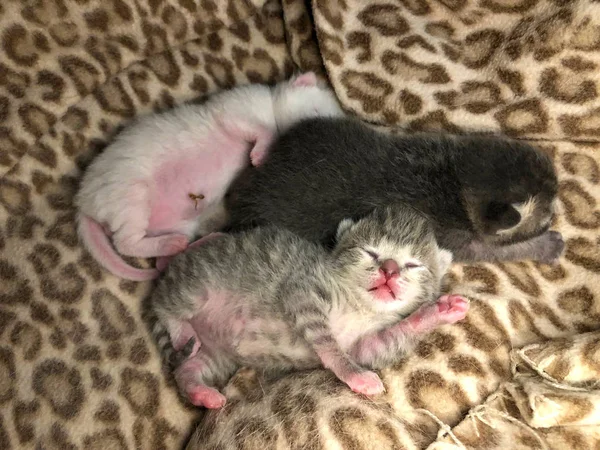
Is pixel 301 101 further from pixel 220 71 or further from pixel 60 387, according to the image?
pixel 60 387

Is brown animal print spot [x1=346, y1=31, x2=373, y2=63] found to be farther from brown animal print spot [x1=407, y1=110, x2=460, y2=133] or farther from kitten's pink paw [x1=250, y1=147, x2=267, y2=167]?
kitten's pink paw [x1=250, y1=147, x2=267, y2=167]

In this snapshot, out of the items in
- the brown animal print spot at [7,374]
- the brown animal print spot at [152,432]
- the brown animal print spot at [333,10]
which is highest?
the brown animal print spot at [333,10]

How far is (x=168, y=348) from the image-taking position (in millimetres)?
1946

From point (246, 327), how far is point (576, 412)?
38.0 inches

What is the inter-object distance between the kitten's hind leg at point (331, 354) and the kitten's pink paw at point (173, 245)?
1.76 ft

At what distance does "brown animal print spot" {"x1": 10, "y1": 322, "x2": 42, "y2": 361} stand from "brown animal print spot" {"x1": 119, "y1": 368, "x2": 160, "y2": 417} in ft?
0.95

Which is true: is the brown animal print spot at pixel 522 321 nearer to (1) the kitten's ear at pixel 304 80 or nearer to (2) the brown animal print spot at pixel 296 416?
(2) the brown animal print spot at pixel 296 416

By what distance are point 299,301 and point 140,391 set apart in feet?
1.99

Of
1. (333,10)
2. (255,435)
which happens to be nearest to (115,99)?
(333,10)

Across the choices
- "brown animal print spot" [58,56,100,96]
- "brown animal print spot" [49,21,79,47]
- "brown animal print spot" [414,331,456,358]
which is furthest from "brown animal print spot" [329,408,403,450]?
"brown animal print spot" [49,21,79,47]

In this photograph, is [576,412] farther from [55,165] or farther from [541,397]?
[55,165]

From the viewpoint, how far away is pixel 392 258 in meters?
1.88

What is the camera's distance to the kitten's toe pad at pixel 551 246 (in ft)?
6.60

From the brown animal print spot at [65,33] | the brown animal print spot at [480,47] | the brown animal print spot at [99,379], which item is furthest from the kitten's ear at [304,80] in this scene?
the brown animal print spot at [99,379]
